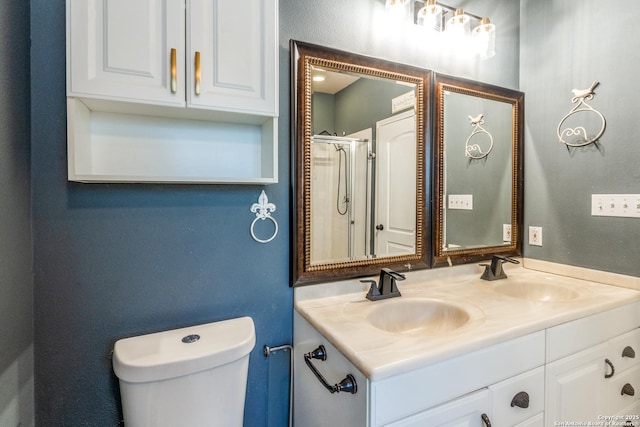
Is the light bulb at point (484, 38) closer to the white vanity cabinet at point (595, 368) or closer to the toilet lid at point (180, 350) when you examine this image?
the white vanity cabinet at point (595, 368)

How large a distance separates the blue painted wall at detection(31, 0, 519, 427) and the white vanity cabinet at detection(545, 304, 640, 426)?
102 centimetres

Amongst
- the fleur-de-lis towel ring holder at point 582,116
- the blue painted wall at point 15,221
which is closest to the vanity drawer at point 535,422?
the fleur-de-lis towel ring holder at point 582,116

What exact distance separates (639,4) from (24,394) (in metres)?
2.81

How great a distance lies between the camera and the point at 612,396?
1287 mm

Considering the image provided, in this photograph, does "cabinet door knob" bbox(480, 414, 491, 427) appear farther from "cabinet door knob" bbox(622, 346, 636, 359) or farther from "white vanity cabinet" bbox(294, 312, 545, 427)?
"cabinet door knob" bbox(622, 346, 636, 359)

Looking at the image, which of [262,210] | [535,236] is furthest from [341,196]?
[535,236]

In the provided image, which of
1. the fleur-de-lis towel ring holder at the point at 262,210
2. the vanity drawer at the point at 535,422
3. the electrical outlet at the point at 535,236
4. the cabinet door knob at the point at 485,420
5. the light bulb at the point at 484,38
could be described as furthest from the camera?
the electrical outlet at the point at 535,236

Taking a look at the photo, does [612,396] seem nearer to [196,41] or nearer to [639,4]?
[639,4]

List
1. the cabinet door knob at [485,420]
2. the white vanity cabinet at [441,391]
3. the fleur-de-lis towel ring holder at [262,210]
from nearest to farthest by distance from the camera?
the white vanity cabinet at [441,391]
the cabinet door knob at [485,420]
the fleur-de-lis towel ring holder at [262,210]

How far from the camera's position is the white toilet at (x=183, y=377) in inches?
35.0

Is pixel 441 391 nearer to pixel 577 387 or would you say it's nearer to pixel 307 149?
pixel 577 387

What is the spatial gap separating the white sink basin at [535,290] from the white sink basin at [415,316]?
431 millimetres

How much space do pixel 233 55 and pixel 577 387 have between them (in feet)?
5.71

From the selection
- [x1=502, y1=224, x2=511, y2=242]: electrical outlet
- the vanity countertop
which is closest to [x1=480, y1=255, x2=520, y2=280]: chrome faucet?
the vanity countertop
